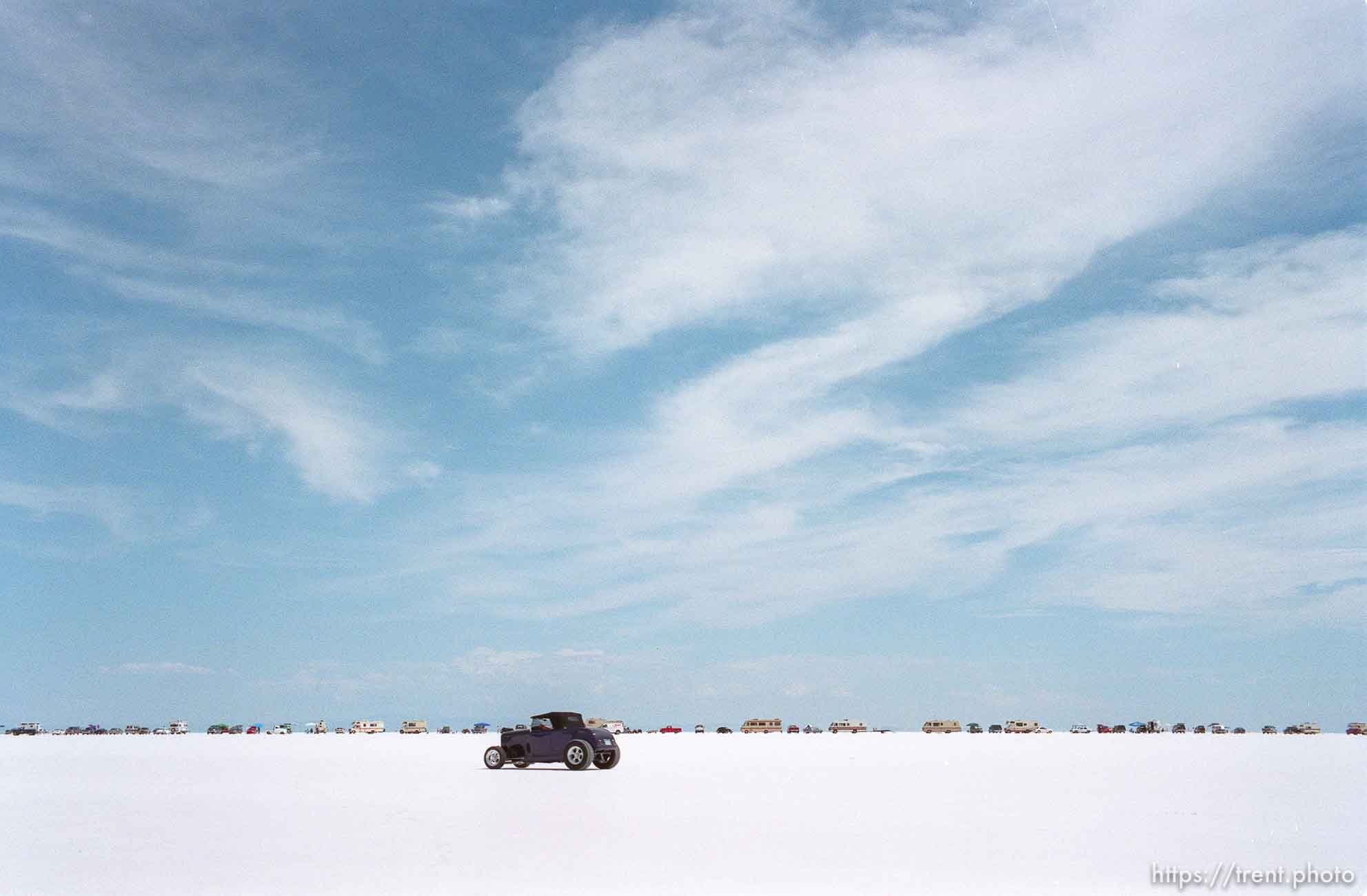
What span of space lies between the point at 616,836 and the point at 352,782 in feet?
53.6

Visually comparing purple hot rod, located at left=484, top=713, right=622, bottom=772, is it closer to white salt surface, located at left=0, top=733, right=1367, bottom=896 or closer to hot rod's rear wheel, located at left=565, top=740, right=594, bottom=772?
hot rod's rear wheel, located at left=565, top=740, right=594, bottom=772

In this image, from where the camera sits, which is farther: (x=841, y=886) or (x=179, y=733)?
(x=179, y=733)

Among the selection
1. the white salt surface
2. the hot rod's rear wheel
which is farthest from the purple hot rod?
the white salt surface

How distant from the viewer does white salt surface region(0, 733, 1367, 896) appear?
47.5 ft

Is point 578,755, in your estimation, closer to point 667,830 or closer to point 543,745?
point 543,745

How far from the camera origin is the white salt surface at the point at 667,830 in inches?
570

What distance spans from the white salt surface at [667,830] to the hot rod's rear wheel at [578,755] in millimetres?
1369

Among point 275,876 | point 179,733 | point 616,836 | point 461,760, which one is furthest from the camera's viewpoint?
point 179,733

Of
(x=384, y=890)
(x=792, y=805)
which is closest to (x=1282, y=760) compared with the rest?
(x=792, y=805)

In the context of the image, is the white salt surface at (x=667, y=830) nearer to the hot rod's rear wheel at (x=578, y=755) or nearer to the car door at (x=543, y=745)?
the car door at (x=543, y=745)

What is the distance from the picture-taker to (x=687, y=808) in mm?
23062

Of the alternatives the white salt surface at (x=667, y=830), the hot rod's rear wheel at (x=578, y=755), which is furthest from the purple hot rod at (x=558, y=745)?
the white salt surface at (x=667, y=830)

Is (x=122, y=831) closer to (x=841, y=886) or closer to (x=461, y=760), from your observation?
(x=841, y=886)

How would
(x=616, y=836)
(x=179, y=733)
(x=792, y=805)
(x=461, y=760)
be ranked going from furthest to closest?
1. (x=179, y=733)
2. (x=461, y=760)
3. (x=792, y=805)
4. (x=616, y=836)
